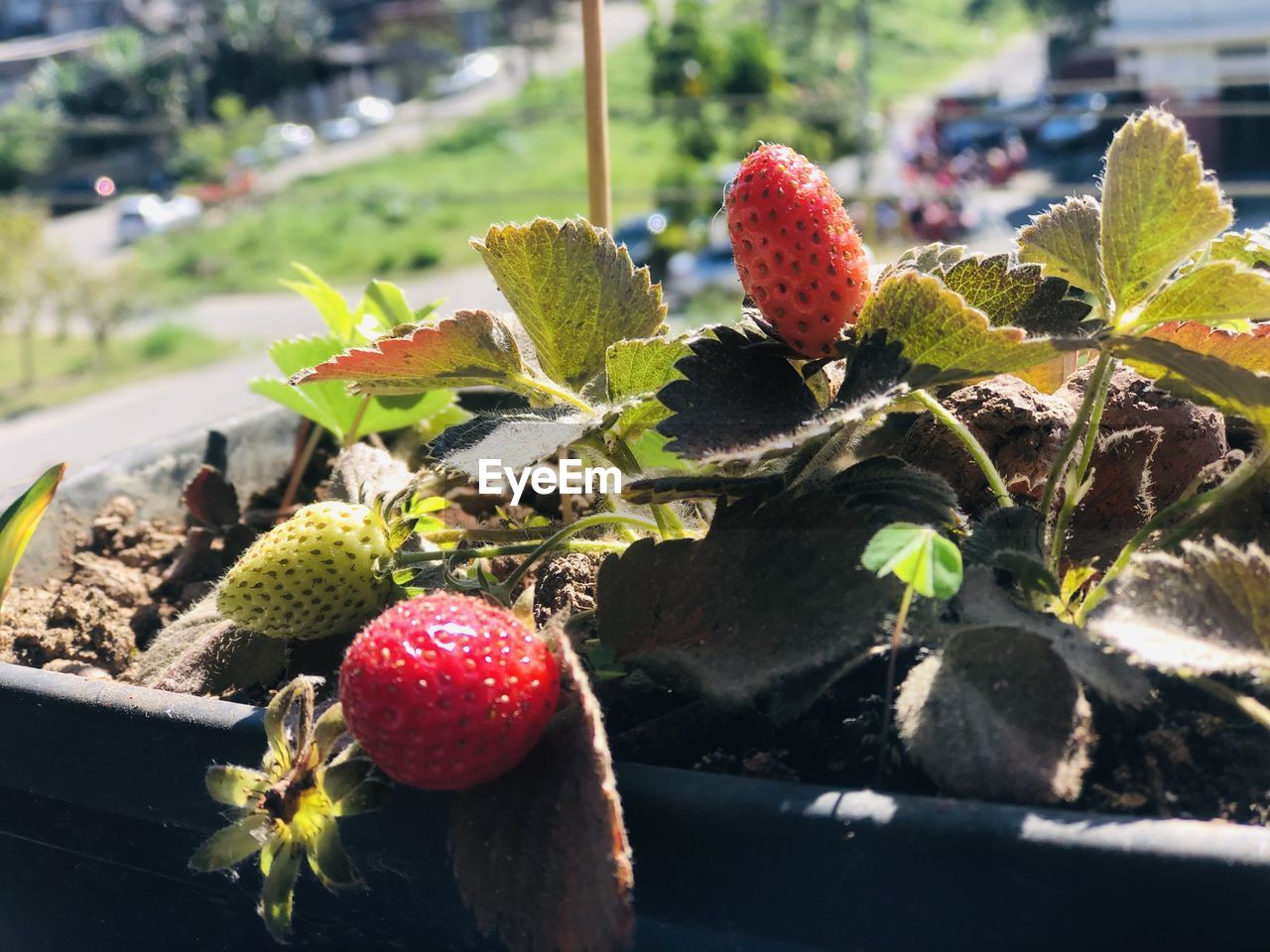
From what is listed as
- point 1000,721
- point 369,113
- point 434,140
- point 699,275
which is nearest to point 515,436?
point 1000,721

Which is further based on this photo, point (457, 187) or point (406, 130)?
point (406, 130)

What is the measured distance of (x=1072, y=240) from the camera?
420 millimetres

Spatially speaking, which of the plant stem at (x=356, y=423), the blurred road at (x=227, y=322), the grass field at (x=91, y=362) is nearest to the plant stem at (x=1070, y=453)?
the plant stem at (x=356, y=423)

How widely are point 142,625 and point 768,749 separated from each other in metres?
0.37

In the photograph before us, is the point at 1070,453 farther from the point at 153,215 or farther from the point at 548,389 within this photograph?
the point at 153,215

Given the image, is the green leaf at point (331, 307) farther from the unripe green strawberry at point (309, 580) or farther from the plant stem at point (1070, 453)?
the plant stem at point (1070, 453)

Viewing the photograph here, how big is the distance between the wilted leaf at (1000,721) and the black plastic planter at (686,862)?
0.01m

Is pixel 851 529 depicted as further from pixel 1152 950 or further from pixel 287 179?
pixel 287 179

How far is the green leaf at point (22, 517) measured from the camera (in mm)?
531

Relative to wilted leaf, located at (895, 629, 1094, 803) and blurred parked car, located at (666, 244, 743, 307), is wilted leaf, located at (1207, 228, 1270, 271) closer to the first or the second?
wilted leaf, located at (895, 629, 1094, 803)

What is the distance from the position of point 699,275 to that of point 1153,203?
25.0ft

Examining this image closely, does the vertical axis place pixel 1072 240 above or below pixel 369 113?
above

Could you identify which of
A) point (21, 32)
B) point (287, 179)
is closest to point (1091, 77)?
point (287, 179)

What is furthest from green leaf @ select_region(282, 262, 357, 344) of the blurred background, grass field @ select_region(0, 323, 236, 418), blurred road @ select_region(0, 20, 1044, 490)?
grass field @ select_region(0, 323, 236, 418)
